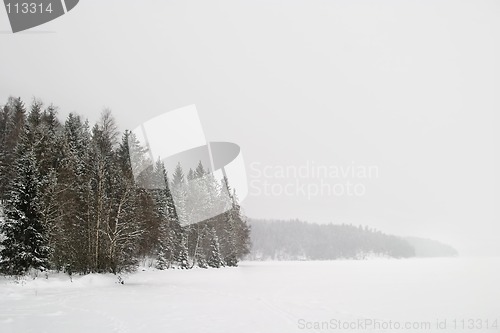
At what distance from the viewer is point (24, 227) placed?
800 inches

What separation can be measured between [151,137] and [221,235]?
20.9 meters

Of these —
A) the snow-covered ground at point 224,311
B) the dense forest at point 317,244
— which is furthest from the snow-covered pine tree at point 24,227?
the dense forest at point 317,244

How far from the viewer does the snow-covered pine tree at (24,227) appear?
778 inches

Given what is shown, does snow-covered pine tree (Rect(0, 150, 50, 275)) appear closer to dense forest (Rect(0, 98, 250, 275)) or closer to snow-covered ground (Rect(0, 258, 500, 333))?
dense forest (Rect(0, 98, 250, 275))

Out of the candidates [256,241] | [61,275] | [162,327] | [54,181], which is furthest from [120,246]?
[256,241]

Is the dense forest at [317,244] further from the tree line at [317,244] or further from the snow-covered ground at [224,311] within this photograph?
the snow-covered ground at [224,311]

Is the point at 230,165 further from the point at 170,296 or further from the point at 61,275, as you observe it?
the point at 170,296

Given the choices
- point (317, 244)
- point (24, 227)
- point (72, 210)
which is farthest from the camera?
point (317, 244)

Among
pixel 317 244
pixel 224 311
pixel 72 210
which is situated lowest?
pixel 317 244

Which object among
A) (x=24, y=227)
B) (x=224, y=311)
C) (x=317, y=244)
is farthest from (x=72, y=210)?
(x=317, y=244)

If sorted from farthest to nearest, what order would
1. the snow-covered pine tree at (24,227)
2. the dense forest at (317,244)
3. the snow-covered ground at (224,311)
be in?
the dense forest at (317,244) < the snow-covered pine tree at (24,227) < the snow-covered ground at (224,311)

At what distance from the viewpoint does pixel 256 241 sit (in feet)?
571

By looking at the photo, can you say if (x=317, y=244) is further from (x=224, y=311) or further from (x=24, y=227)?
(x=224, y=311)

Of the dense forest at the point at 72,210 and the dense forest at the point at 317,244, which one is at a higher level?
the dense forest at the point at 72,210
